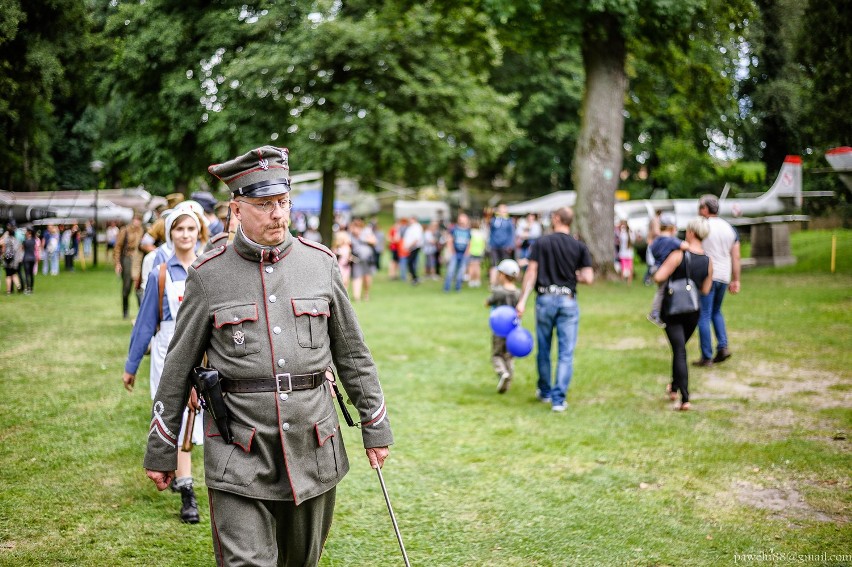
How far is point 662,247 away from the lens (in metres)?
9.80

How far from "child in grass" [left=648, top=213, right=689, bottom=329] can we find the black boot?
5.17 metres

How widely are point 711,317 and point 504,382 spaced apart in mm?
3258

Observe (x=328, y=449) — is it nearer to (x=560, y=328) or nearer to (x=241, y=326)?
(x=241, y=326)

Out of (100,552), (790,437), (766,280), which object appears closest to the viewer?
(100,552)

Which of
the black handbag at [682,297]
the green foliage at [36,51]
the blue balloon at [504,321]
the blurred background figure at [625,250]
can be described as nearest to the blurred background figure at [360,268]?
the blurred background figure at [625,250]

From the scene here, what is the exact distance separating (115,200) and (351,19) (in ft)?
86.2

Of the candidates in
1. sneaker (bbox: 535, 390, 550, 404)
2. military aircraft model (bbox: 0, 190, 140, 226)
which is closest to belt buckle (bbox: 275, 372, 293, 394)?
sneaker (bbox: 535, 390, 550, 404)

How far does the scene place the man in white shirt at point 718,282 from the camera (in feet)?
37.8

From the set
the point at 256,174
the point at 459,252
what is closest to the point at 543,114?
the point at 459,252

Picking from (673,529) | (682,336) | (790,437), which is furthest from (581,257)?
(673,529)

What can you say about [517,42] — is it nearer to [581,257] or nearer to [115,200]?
[581,257]

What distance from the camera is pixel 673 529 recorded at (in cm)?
582

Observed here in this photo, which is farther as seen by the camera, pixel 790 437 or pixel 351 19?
pixel 351 19

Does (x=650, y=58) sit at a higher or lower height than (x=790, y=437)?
higher
